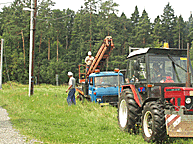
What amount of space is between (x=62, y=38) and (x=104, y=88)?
177 ft

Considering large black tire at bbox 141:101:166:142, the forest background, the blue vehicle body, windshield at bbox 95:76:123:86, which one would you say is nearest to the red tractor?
large black tire at bbox 141:101:166:142

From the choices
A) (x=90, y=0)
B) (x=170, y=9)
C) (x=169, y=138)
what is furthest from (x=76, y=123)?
(x=170, y=9)

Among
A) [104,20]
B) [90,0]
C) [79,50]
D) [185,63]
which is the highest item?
[90,0]

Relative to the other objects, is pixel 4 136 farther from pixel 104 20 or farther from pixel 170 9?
pixel 170 9

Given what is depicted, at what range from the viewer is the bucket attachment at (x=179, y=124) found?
18.4 ft

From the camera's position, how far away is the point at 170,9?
248 ft

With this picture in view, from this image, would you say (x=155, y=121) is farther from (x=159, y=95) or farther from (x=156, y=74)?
(x=156, y=74)

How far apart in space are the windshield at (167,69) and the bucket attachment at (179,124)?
46.5 inches

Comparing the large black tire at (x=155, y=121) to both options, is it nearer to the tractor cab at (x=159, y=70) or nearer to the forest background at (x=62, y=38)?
the tractor cab at (x=159, y=70)

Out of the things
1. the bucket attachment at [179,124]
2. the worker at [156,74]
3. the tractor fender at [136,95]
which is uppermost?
the worker at [156,74]

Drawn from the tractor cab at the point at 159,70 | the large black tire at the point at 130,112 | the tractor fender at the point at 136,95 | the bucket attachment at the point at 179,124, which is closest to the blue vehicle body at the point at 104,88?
the large black tire at the point at 130,112

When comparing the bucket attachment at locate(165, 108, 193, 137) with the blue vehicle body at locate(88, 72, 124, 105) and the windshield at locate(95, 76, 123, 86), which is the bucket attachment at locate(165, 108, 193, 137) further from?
the windshield at locate(95, 76, 123, 86)

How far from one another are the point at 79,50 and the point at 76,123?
54941mm

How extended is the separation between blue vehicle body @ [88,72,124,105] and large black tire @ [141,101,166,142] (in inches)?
A: 297
